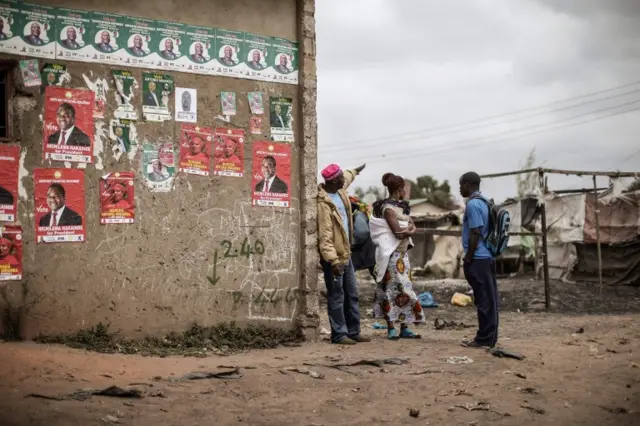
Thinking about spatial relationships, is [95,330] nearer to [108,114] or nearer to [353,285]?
[108,114]

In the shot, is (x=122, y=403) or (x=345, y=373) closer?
(x=122, y=403)

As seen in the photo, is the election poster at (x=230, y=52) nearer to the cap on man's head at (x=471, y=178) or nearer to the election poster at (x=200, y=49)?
the election poster at (x=200, y=49)

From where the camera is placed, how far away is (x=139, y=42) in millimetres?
7102

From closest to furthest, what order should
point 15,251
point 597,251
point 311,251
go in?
point 15,251
point 311,251
point 597,251

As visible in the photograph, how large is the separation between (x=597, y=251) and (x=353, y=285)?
9583 millimetres

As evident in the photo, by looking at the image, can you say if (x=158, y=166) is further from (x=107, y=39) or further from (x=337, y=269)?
(x=337, y=269)

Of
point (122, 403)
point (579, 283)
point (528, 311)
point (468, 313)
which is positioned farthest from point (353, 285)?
point (579, 283)

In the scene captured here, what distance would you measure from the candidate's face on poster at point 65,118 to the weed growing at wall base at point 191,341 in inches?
75.5

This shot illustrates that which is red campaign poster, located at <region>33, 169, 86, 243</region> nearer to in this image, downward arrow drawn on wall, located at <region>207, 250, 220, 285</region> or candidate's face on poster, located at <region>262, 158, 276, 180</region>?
downward arrow drawn on wall, located at <region>207, 250, 220, 285</region>

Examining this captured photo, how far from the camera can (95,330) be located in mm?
6742

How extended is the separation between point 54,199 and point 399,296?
151 inches

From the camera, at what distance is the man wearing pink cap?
773cm

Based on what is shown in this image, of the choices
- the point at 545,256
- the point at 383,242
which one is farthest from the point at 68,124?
the point at 545,256

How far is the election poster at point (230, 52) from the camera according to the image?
7566 millimetres
